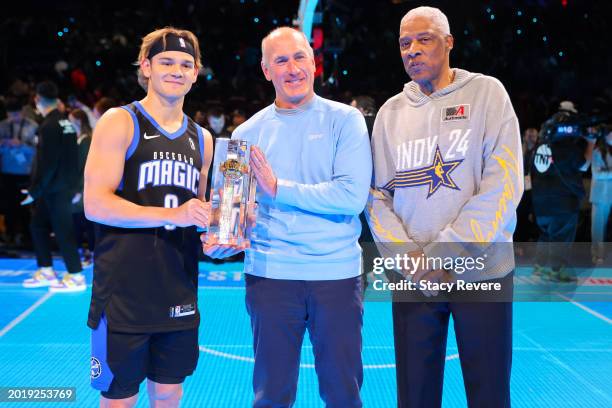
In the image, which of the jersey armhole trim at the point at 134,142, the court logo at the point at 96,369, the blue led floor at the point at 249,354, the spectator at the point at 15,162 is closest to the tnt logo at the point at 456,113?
the jersey armhole trim at the point at 134,142

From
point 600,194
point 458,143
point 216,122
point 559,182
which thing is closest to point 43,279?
point 216,122

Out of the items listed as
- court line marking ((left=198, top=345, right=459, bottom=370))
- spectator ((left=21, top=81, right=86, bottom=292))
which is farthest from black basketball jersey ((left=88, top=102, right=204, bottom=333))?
spectator ((left=21, top=81, right=86, bottom=292))

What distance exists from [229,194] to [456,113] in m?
1.01

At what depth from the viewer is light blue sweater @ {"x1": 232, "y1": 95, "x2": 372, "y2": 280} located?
2.68 metres

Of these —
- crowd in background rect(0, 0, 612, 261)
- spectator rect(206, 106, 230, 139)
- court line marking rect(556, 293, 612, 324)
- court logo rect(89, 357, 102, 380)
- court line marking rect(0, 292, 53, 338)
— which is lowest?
court line marking rect(556, 293, 612, 324)

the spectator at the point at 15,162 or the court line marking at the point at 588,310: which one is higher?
the spectator at the point at 15,162

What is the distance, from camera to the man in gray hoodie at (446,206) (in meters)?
2.53

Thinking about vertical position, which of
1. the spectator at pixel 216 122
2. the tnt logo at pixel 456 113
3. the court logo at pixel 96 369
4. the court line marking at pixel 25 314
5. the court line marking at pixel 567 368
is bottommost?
the court line marking at pixel 567 368

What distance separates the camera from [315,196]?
263cm

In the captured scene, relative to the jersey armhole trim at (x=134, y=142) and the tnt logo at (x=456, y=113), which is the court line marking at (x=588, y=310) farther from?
the jersey armhole trim at (x=134, y=142)

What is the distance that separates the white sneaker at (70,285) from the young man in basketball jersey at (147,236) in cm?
445

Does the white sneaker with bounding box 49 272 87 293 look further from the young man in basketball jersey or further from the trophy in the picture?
the trophy

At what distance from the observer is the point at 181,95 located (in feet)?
9.20

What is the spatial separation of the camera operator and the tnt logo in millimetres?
5009
